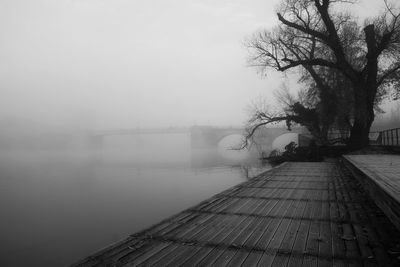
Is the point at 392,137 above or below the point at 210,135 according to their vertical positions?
below

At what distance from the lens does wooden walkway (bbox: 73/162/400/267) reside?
3648mm

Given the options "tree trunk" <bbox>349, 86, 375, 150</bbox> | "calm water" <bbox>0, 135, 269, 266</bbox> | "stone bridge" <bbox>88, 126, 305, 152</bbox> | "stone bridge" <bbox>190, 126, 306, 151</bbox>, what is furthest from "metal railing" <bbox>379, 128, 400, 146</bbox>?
"stone bridge" <bbox>190, 126, 306, 151</bbox>

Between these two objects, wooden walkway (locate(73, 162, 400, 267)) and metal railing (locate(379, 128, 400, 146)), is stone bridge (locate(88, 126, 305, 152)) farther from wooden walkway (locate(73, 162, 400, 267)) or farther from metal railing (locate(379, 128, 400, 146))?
wooden walkway (locate(73, 162, 400, 267))

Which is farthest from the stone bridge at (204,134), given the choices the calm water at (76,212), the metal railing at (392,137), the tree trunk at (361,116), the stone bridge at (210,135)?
the calm water at (76,212)

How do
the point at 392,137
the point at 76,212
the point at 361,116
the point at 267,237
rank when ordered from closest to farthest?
the point at 267,237 → the point at 76,212 → the point at 361,116 → the point at 392,137

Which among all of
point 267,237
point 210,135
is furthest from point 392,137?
point 210,135

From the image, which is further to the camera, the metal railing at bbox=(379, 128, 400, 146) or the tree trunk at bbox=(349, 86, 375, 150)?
the tree trunk at bbox=(349, 86, 375, 150)

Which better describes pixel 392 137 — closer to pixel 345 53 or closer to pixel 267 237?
pixel 345 53

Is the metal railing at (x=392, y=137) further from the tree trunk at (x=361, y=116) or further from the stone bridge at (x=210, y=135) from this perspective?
the stone bridge at (x=210, y=135)

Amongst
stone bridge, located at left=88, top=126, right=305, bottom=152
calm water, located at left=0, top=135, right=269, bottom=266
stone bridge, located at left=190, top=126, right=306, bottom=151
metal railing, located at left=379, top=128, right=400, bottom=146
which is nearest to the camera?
calm water, located at left=0, top=135, right=269, bottom=266

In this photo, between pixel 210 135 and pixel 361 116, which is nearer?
pixel 361 116

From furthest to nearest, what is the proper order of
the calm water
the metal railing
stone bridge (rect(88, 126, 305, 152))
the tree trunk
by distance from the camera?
stone bridge (rect(88, 126, 305, 152))
the tree trunk
the metal railing
the calm water

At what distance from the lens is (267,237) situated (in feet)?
14.6

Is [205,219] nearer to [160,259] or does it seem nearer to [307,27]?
[160,259]
